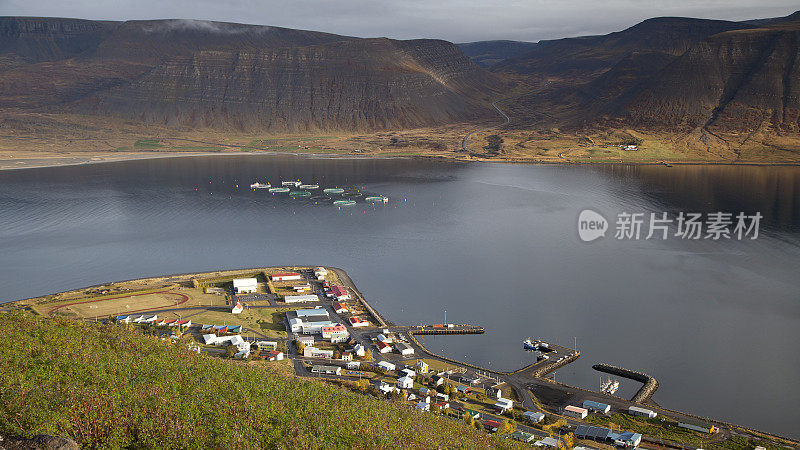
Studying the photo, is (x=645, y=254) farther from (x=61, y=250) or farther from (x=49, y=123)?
(x=49, y=123)

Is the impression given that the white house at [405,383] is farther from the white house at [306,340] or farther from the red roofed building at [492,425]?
the white house at [306,340]

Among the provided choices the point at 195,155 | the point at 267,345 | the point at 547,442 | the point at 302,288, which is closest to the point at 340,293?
the point at 302,288

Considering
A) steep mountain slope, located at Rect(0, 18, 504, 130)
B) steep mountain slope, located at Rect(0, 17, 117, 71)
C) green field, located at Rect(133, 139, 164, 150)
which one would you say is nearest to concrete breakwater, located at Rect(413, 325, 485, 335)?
green field, located at Rect(133, 139, 164, 150)

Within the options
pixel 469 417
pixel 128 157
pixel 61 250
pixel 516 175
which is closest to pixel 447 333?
pixel 469 417

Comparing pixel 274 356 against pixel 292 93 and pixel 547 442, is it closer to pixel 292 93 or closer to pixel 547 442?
pixel 547 442

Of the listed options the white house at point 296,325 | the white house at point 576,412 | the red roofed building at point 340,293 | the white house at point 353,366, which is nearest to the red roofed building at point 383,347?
the white house at point 353,366

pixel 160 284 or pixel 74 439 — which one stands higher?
pixel 74 439
